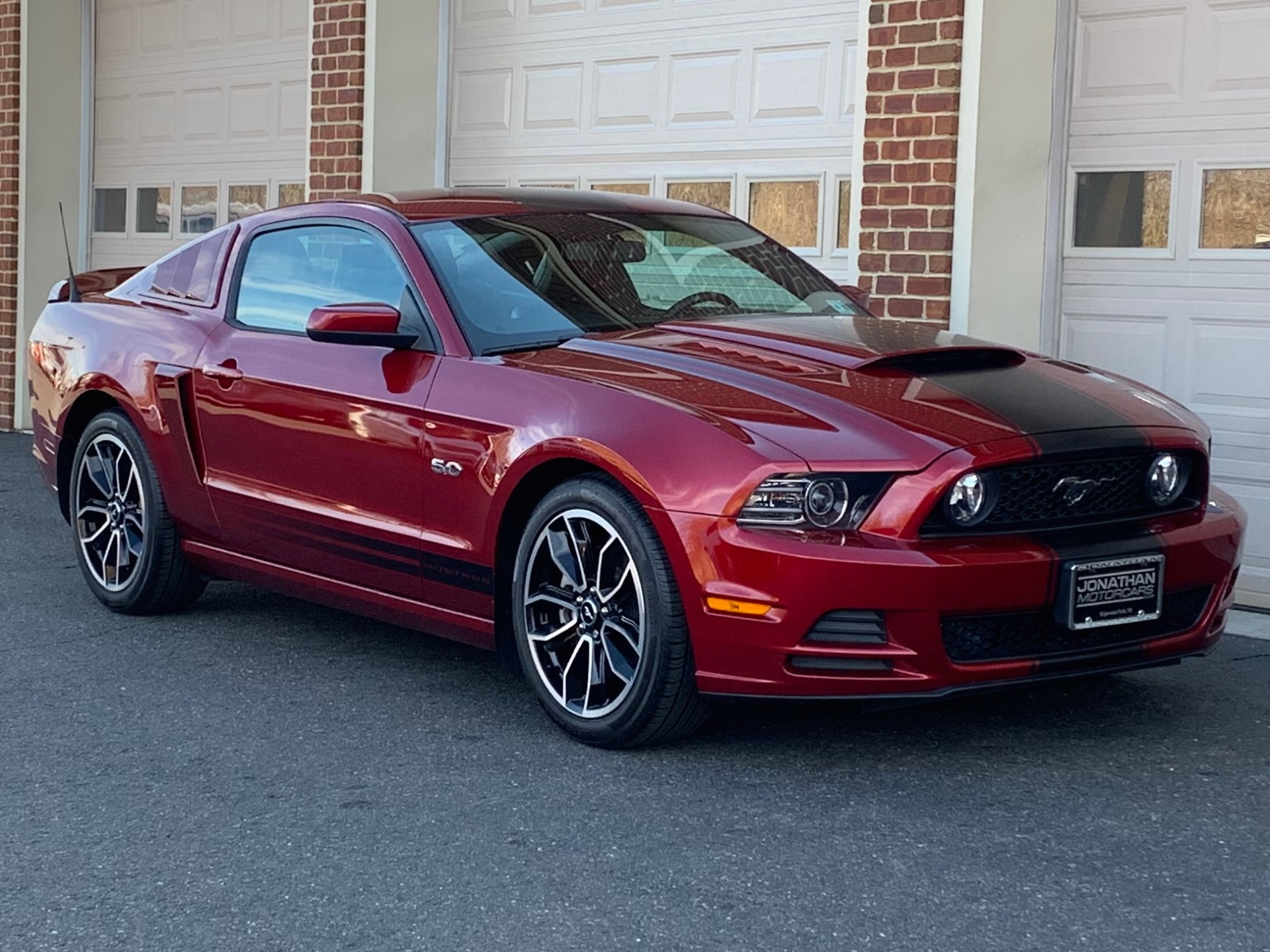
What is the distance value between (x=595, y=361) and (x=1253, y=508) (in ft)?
11.4

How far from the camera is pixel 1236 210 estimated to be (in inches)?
287

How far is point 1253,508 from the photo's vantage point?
725 cm

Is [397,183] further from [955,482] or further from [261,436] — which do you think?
[955,482]

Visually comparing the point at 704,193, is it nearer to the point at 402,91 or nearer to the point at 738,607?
the point at 402,91

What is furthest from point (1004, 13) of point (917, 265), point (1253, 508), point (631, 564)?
point (631, 564)

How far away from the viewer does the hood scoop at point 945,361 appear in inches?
191

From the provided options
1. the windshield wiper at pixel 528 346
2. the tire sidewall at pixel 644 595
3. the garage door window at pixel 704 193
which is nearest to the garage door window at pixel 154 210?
the garage door window at pixel 704 193

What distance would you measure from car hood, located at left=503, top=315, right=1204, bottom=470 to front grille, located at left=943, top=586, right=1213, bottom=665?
1.39 ft

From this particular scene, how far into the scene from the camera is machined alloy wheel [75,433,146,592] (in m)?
6.57

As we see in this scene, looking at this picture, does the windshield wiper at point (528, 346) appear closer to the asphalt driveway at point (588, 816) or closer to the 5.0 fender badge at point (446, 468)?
the 5.0 fender badge at point (446, 468)

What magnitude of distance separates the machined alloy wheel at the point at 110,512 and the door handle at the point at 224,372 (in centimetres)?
62

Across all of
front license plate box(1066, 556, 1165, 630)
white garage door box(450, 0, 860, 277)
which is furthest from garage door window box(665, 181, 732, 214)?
front license plate box(1066, 556, 1165, 630)

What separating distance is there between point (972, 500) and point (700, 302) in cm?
151

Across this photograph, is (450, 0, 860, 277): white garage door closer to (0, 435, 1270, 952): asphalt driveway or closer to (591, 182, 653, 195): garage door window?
(591, 182, 653, 195): garage door window
